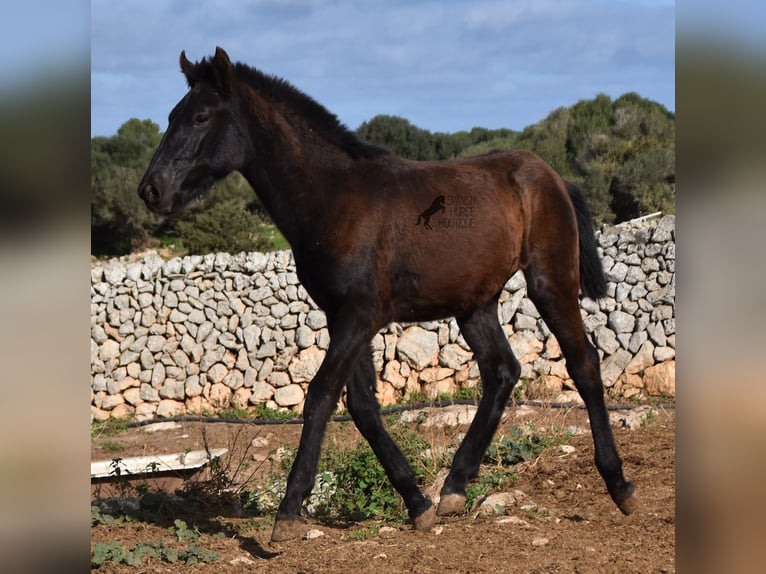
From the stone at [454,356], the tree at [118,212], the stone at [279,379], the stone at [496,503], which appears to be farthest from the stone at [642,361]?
the tree at [118,212]

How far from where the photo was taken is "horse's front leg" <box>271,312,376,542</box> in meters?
4.02

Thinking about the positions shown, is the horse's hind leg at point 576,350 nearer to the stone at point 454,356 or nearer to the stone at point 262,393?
the stone at point 454,356

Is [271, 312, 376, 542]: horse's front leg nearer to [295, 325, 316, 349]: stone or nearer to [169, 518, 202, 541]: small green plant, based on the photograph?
[169, 518, 202, 541]: small green plant

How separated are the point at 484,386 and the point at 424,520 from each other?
88 centimetres

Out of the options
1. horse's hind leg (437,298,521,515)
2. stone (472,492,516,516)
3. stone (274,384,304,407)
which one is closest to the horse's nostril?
horse's hind leg (437,298,521,515)

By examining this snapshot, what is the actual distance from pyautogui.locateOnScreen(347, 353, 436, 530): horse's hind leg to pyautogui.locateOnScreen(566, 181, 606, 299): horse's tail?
63.6 inches

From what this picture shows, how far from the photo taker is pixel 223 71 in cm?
418

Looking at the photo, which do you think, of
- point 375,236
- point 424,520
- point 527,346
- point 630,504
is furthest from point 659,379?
point 375,236

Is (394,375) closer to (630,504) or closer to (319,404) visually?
(630,504)

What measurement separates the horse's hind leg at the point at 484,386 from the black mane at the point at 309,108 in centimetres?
124

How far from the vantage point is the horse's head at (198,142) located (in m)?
4.00

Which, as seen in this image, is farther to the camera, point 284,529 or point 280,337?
point 280,337
